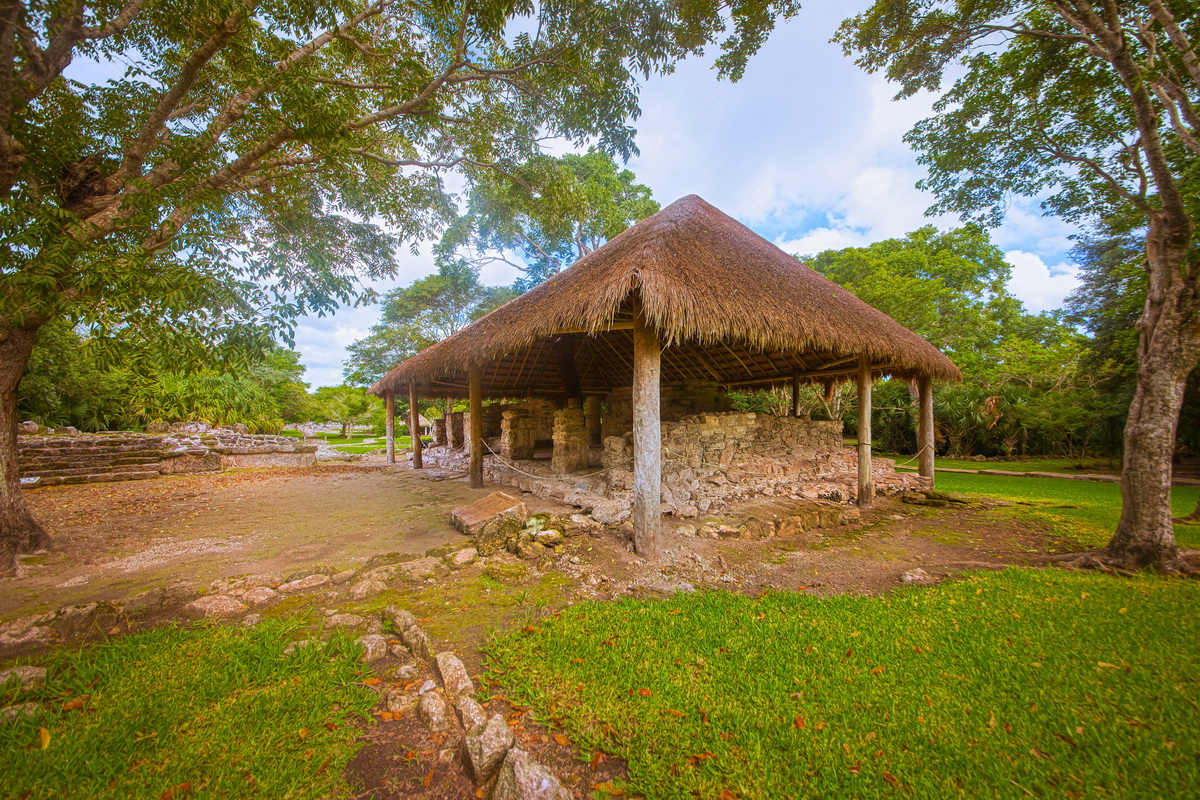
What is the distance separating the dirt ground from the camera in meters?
1.95

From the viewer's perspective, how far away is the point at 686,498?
5891 millimetres

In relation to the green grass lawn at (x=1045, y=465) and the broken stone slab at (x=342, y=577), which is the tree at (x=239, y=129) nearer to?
the broken stone slab at (x=342, y=577)

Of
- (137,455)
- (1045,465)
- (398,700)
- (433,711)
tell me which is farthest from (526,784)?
(1045,465)

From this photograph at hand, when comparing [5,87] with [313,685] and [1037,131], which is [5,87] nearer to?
[313,685]

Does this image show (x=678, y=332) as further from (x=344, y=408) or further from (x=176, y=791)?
(x=344, y=408)

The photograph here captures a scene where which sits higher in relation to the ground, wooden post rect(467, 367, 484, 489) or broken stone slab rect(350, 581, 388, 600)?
wooden post rect(467, 367, 484, 489)

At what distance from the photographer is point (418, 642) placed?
2611 millimetres

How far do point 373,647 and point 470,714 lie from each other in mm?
962

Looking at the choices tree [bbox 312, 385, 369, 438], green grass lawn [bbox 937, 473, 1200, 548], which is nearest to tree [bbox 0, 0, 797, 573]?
green grass lawn [bbox 937, 473, 1200, 548]

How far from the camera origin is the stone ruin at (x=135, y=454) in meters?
8.48

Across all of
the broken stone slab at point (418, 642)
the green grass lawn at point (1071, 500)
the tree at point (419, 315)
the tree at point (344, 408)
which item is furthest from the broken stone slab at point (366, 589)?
the tree at point (344, 408)

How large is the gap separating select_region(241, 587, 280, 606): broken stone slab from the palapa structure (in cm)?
320

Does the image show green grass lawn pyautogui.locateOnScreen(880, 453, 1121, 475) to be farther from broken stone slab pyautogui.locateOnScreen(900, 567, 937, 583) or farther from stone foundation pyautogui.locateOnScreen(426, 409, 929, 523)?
broken stone slab pyautogui.locateOnScreen(900, 567, 937, 583)

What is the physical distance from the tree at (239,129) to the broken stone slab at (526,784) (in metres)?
3.97
